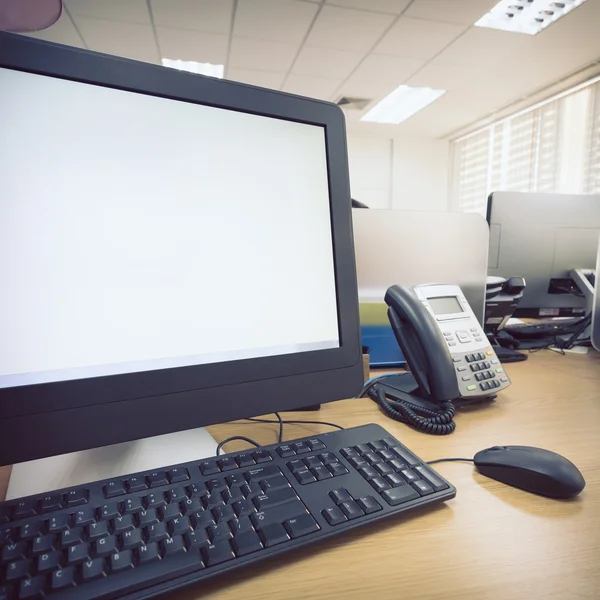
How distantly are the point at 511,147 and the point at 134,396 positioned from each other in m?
4.92

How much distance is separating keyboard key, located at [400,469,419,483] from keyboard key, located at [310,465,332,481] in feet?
0.23

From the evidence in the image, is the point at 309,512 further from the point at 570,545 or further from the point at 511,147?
the point at 511,147

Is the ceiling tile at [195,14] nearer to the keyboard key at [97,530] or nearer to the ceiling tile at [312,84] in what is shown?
the ceiling tile at [312,84]

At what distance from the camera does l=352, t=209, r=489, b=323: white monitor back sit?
85cm

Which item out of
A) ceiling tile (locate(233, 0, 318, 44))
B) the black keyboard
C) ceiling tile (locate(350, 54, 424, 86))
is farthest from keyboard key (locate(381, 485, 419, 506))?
ceiling tile (locate(350, 54, 424, 86))

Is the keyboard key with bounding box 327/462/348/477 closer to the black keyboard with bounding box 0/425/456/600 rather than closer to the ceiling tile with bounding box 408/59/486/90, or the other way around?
the black keyboard with bounding box 0/425/456/600

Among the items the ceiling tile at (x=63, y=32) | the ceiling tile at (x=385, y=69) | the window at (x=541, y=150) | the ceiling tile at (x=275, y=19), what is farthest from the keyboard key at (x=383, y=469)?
the window at (x=541, y=150)

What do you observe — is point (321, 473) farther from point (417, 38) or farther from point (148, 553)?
point (417, 38)

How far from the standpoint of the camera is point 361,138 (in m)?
5.25

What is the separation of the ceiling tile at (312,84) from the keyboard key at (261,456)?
11.3 feet

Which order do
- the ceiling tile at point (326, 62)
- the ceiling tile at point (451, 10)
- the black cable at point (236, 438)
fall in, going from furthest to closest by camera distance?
the ceiling tile at point (326, 62) < the ceiling tile at point (451, 10) < the black cable at point (236, 438)

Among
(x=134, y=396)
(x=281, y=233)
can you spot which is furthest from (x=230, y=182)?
(x=134, y=396)

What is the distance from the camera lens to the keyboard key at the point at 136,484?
0.33 m

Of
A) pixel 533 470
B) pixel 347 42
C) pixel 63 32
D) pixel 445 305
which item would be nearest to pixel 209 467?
pixel 533 470
